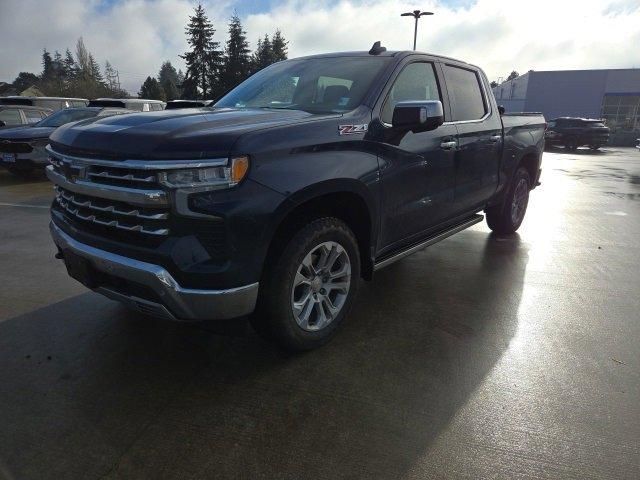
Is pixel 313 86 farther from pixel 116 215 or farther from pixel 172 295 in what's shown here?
pixel 172 295

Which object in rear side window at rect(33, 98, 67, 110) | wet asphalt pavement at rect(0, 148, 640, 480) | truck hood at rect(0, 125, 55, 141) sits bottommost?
wet asphalt pavement at rect(0, 148, 640, 480)

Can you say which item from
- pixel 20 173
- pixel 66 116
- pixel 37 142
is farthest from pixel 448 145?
pixel 20 173

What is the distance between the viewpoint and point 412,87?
3.56 m

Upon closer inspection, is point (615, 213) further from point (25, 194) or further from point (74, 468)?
point (25, 194)

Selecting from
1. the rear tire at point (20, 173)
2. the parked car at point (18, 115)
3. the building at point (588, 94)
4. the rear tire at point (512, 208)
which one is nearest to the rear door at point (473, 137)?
the rear tire at point (512, 208)

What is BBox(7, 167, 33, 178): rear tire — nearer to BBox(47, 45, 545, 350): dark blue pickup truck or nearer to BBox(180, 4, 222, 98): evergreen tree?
BBox(47, 45, 545, 350): dark blue pickup truck

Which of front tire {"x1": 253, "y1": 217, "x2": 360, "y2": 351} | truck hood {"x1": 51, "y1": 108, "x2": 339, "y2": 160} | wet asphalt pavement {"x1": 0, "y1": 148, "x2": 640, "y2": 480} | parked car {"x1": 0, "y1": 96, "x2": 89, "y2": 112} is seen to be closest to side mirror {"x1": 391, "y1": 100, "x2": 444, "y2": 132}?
truck hood {"x1": 51, "y1": 108, "x2": 339, "y2": 160}

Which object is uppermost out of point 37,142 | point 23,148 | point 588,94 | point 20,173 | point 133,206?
point 588,94

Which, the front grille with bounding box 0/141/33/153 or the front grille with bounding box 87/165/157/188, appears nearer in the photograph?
the front grille with bounding box 87/165/157/188

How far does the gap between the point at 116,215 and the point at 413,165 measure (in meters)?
2.02

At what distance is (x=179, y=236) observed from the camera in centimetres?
226

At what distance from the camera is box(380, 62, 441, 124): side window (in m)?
3.20

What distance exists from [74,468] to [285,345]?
1.22 metres

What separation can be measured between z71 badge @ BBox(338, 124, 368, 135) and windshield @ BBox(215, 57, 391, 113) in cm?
20
